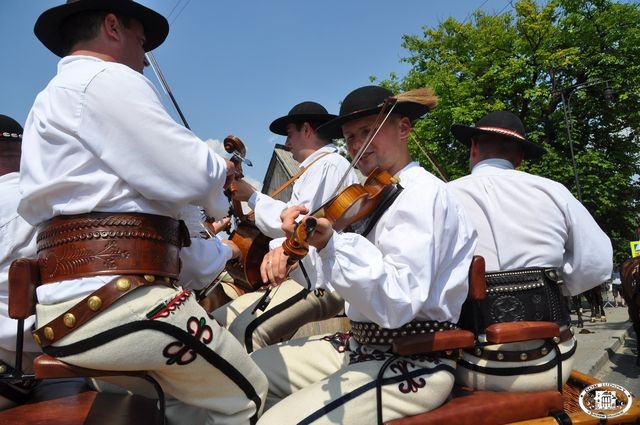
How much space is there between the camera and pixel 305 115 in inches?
183

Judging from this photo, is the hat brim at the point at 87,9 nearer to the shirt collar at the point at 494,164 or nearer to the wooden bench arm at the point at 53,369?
the wooden bench arm at the point at 53,369

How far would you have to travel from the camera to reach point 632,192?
1923cm

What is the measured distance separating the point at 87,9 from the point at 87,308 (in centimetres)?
106

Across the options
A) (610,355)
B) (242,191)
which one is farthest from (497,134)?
(610,355)

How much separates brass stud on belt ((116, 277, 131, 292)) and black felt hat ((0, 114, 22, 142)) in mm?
1782

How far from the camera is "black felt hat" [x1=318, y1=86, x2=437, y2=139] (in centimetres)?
256

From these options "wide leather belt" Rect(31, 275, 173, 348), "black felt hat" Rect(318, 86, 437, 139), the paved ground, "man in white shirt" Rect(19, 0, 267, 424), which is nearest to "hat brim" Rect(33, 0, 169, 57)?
"man in white shirt" Rect(19, 0, 267, 424)

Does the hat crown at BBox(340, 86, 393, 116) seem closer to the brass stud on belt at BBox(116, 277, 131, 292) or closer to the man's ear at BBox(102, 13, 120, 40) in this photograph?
the man's ear at BBox(102, 13, 120, 40)

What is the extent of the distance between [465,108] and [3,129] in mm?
17256

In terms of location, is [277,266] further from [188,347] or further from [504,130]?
[504,130]

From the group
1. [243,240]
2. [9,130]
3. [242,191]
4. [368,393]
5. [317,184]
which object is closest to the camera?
[368,393]

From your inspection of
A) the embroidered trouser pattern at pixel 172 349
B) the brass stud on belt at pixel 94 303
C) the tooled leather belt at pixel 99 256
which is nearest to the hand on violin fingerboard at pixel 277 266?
the embroidered trouser pattern at pixel 172 349

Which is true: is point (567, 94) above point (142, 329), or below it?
above

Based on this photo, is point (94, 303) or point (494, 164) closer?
point (94, 303)
